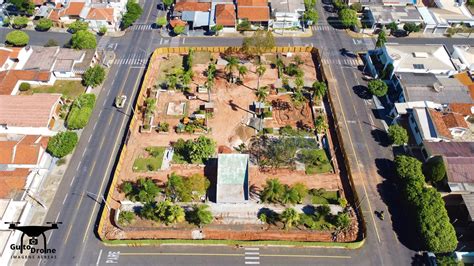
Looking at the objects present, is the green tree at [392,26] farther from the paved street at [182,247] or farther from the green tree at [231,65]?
the green tree at [231,65]

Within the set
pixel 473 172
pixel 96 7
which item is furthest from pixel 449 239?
pixel 96 7

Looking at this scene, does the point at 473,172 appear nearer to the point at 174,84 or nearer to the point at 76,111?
the point at 174,84

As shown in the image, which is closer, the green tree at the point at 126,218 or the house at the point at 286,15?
the green tree at the point at 126,218

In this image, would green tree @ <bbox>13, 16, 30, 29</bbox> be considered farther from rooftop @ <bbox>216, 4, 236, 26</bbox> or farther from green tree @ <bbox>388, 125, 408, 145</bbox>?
green tree @ <bbox>388, 125, 408, 145</bbox>

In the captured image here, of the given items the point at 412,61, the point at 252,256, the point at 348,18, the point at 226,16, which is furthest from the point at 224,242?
the point at 348,18

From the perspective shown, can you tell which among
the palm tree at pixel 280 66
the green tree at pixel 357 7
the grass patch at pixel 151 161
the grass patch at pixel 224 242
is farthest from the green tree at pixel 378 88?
the grass patch at pixel 151 161

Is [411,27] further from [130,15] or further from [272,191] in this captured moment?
[130,15]
